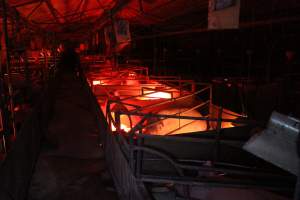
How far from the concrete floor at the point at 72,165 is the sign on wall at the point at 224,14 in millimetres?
3826

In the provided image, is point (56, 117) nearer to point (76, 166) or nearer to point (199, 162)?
point (76, 166)

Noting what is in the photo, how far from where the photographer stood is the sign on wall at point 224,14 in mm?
4231

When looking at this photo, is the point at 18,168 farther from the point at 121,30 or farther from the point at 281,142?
the point at 121,30

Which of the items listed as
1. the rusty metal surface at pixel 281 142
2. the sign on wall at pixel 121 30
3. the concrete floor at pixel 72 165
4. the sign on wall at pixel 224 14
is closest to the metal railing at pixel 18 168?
the concrete floor at pixel 72 165

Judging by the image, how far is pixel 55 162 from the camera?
7332 millimetres

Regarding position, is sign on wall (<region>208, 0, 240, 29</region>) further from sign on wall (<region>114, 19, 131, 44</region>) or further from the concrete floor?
sign on wall (<region>114, 19, 131, 44</region>)

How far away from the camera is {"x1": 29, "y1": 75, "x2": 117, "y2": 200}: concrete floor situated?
5898mm

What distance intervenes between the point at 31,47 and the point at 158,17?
471 inches

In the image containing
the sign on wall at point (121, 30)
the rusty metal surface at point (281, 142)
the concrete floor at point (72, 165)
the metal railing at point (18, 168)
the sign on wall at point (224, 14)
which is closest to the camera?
the rusty metal surface at point (281, 142)

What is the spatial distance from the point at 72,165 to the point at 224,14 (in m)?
5.06

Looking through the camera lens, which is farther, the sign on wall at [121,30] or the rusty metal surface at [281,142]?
the sign on wall at [121,30]

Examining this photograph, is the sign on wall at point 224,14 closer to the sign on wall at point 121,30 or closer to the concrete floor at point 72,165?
the concrete floor at point 72,165

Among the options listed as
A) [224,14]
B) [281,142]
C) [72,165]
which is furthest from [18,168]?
[281,142]

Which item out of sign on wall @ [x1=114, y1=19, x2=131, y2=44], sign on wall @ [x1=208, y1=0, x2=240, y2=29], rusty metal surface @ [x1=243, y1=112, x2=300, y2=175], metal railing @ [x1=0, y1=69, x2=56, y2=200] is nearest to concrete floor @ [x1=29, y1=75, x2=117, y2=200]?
metal railing @ [x1=0, y1=69, x2=56, y2=200]
